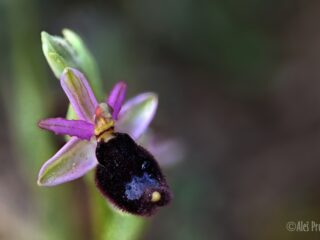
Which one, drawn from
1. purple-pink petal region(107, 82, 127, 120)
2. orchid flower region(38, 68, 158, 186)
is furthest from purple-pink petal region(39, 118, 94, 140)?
purple-pink petal region(107, 82, 127, 120)

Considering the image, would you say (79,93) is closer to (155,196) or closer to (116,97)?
(116,97)

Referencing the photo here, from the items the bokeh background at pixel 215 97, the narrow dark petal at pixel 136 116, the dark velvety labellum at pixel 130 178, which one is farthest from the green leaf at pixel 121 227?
the bokeh background at pixel 215 97

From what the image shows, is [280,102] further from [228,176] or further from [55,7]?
[55,7]

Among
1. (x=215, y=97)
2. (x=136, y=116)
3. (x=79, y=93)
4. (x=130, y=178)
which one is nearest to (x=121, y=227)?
(x=136, y=116)

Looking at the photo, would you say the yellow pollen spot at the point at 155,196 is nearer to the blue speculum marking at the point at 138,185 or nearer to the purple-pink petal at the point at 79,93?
the blue speculum marking at the point at 138,185

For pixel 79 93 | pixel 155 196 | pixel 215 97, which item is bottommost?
pixel 155 196

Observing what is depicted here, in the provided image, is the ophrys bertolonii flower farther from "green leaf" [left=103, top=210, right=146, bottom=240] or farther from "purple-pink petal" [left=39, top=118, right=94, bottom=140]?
"green leaf" [left=103, top=210, right=146, bottom=240]

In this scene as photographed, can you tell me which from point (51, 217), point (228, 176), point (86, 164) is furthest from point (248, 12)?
point (86, 164)
